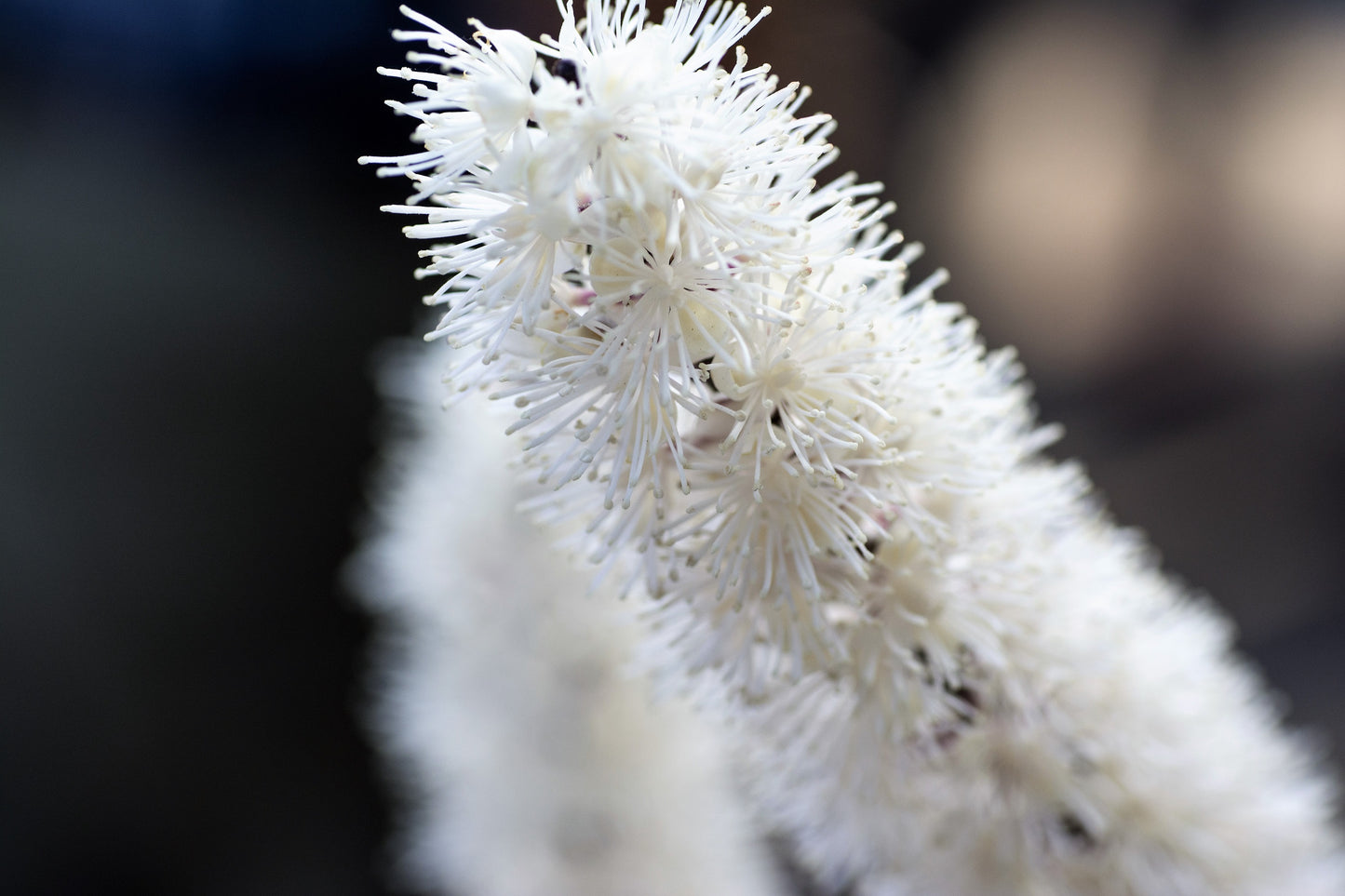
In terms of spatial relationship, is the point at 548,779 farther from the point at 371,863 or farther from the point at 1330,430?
the point at 1330,430

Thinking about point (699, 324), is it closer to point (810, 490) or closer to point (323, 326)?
point (810, 490)

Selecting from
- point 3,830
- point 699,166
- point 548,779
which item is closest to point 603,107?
point 699,166

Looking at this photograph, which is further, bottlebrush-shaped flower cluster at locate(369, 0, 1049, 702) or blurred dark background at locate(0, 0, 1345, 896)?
blurred dark background at locate(0, 0, 1345, 896)

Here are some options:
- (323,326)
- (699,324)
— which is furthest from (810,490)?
(323,326)

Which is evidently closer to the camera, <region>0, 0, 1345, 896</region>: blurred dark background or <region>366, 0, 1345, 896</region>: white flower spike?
<region>366, 0, 1345, 896</region>: white flower spike

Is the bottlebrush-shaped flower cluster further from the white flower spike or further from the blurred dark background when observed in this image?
the blurred dark background

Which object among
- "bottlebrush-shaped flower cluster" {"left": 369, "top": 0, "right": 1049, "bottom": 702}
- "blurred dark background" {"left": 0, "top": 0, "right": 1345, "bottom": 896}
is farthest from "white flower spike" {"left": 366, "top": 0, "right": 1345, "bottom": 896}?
"blurred dark background" {"left": 0, "top": 0, "right": 1345, "bottom": 896}
